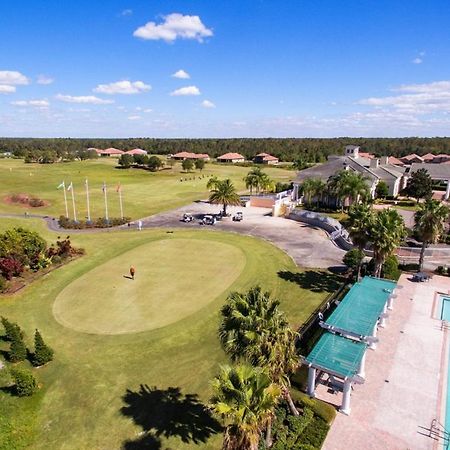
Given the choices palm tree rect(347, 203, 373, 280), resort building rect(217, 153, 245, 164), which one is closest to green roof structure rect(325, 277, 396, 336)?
palm tree rect(347, 203, 373, 280)

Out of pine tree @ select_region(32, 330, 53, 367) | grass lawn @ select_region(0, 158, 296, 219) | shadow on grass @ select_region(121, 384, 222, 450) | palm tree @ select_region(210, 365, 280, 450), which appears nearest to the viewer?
palm tree @ select_region(210, 365, 280, 450)

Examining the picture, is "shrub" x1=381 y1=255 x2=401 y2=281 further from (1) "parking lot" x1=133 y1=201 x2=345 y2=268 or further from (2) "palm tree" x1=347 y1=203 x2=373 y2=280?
(2) "palm tree" x1=347 y1=203 x2=373 y2=280

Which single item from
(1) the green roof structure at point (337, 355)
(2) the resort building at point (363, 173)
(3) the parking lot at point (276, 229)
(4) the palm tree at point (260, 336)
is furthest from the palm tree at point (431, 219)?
(2) the resort building at point (363, 173)

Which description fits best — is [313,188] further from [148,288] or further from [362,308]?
[362,308]

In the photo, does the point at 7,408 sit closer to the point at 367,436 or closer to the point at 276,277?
the point at 367,436

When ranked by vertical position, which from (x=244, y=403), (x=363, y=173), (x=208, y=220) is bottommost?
(x=208, y=220)

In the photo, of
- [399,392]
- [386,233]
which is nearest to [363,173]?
[386,233]

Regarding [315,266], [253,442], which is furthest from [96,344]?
[315,266]

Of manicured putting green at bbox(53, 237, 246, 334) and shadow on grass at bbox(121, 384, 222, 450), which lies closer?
shadow on grass at bbox(121, 384, 222, 450)
